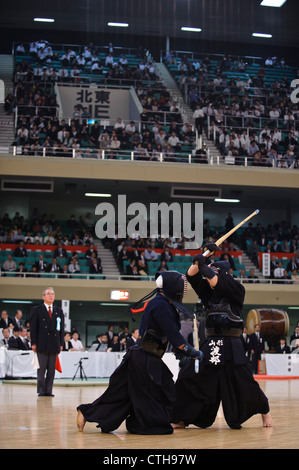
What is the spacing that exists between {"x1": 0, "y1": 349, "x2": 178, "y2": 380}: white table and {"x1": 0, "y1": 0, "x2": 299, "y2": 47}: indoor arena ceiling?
2028 cm

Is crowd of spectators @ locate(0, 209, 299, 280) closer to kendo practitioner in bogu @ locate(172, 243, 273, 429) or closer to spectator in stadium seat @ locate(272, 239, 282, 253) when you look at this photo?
spectator in stadium seat @ locate(272, 239, 282, 253)

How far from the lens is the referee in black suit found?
11.5 metres

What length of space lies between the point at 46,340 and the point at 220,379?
5.24 m

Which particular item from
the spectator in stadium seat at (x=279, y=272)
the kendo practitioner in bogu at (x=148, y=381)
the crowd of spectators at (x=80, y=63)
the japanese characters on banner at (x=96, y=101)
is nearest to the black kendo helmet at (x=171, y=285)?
the kendo practitioner in bogu at (x=148, y=381)

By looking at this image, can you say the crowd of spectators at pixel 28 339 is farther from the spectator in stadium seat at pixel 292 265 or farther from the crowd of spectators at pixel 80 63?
the crowd of spectators at pixel 80 63

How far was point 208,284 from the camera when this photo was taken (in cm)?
724

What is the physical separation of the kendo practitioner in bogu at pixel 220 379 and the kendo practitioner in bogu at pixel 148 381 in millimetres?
383

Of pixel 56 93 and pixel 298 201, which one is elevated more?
pixel 56 93

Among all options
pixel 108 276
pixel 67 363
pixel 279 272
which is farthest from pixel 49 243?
pixel 67 363

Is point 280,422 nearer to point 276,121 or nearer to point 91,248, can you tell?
point 91,248

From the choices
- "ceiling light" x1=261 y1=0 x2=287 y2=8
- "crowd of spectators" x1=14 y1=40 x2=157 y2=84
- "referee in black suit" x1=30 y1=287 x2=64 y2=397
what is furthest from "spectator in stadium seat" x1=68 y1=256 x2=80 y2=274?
"ceiling light" x1=261 y1=0 x2=287 y2=8

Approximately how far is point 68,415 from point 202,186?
2092cm
